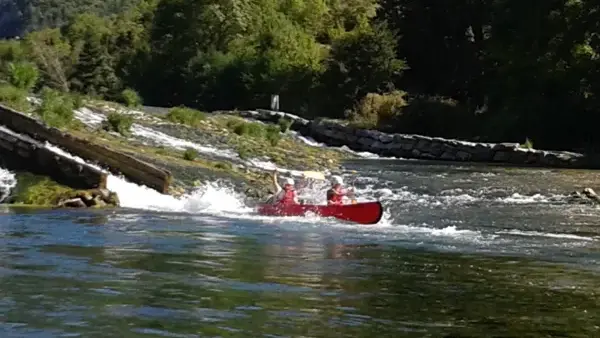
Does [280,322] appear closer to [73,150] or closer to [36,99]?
[73,150]

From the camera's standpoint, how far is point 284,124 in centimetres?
4331

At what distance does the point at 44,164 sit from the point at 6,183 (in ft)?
3.37

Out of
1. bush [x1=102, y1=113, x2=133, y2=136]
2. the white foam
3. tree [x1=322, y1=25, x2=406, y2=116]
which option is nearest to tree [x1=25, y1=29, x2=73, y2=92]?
tree [x1=322, y1=25, x2=406, y2=116]

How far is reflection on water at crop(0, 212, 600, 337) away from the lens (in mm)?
9609

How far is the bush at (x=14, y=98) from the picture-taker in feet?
99.8

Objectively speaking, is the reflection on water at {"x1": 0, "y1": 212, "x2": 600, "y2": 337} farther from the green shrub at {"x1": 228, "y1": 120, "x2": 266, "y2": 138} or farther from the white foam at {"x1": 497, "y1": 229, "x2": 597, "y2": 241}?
the green shrub at {"x1": 228, "y1": 120, "x2": 266, "y2": 138}

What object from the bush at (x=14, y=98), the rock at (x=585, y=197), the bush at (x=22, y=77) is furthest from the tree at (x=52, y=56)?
the rock at (x=585, y=197)

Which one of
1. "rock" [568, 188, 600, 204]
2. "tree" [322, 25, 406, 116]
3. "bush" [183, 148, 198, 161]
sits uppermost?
"tree" [322, 25, 406, 116]

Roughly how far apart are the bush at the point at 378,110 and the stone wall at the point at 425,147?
2471mm

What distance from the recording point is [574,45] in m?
41.7

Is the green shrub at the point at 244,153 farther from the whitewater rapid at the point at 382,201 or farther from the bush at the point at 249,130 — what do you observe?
the bush at the point at 249,130

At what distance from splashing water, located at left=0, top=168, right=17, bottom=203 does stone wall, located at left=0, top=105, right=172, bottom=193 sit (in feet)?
5.10

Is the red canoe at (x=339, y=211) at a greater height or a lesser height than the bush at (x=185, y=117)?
lesser

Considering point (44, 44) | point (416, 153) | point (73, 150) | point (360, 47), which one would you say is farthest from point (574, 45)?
point (44, 44)
